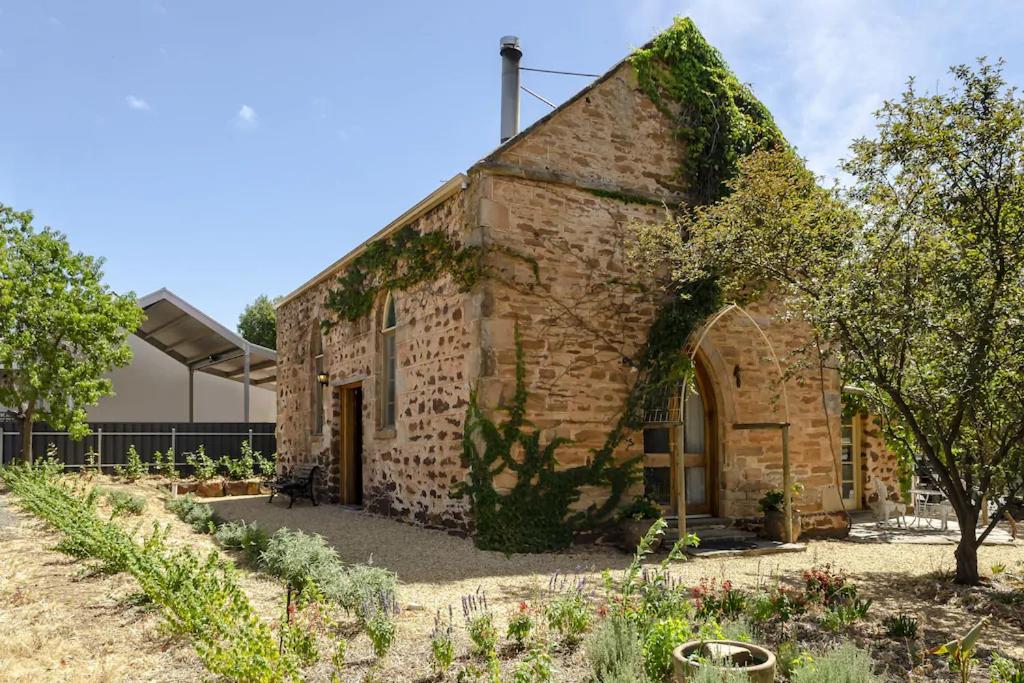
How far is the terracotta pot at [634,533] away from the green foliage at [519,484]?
1.32 ft

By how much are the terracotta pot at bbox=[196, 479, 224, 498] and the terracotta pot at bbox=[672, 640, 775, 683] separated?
548 inches

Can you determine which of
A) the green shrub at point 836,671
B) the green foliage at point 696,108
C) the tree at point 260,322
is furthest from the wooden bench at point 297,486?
the tree at point 260,322

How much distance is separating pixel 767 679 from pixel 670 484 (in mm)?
6511

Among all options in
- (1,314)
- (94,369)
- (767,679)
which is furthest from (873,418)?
(1,314)

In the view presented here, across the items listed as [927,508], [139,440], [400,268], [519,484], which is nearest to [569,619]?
[519,484]

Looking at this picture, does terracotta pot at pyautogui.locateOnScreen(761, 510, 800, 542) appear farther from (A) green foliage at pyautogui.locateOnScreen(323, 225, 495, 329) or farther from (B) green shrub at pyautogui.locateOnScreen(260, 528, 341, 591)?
(B) green shrub at pyautogui.locateOnScreen(260, 528, 341, 591)

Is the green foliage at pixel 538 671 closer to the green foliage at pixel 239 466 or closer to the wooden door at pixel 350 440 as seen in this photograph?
the wooden door at pixel 350 440

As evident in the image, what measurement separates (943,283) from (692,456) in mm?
4589

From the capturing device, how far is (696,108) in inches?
423

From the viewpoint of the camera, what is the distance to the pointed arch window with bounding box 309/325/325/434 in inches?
599

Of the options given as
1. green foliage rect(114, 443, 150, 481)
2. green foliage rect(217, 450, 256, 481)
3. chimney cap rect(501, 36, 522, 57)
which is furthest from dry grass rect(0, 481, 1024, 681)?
chimney cap rect(501, 36, 522, 57)

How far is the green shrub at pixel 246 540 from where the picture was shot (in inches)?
299

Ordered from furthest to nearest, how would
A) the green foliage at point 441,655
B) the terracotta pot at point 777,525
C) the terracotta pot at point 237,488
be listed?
the terracotta pot at point 237,488 < the terracotta pot at point 777,525 < the green foliage at point 441,655

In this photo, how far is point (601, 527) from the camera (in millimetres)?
9086
